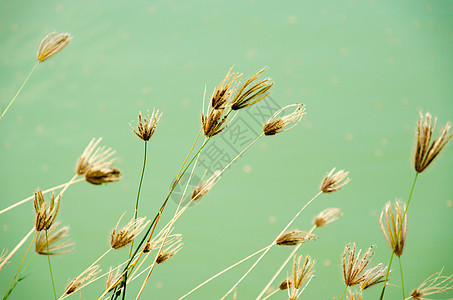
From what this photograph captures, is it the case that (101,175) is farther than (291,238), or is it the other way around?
(291,238)

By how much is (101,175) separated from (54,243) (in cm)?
17

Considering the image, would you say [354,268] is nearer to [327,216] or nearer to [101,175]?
[327,216]

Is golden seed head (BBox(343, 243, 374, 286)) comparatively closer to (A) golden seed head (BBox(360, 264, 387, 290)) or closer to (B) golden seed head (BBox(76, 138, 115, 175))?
(A) golden seed head (BBox(360, 264, 387, 290))

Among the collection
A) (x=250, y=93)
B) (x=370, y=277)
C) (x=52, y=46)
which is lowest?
(x=370, y=277)

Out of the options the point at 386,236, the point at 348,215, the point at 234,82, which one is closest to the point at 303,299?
the point at 348,215

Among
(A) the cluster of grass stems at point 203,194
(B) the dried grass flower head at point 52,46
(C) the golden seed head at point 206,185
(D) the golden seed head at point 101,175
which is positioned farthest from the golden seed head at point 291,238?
(B) the dried grass flower head at point 52,46

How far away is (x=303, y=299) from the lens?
1709 millimetres

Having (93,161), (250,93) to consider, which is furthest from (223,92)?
(93,161)

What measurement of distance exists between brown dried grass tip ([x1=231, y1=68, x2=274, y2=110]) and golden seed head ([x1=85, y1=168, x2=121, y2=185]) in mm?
149

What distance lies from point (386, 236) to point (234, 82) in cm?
25

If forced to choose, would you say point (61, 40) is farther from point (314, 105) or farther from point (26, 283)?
point (314, 105)

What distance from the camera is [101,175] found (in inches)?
12.5

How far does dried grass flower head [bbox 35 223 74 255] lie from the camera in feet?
1.32

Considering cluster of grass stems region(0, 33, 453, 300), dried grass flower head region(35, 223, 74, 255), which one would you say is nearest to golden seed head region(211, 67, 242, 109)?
cluster of grass stems region(0, 33, 453, 300)
